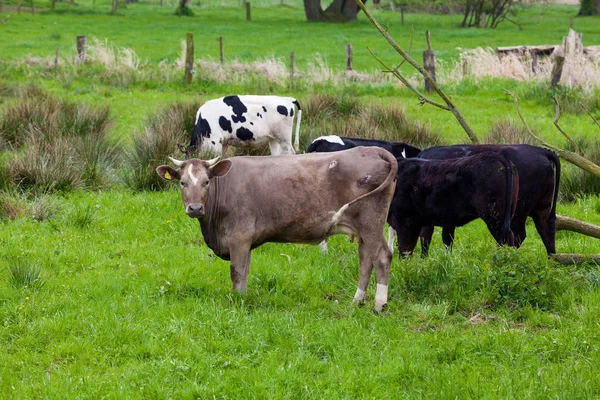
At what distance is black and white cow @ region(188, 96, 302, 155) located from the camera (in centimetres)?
1454

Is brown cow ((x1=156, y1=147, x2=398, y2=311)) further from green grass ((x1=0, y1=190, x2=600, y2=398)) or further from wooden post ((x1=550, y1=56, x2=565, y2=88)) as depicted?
wooden post ((x1=550, y1=56, x2=565, y2=88))

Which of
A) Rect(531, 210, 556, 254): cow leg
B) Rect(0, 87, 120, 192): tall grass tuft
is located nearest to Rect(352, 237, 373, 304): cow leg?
Rect(531, 210, 556, 254): cow leg

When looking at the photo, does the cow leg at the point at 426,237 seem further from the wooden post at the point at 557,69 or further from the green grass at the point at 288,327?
the wooden post at the point at 557,69

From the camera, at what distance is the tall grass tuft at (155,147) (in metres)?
12.8

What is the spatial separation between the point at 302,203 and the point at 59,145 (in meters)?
6.50

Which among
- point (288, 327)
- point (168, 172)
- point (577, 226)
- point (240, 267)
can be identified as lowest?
point (288, 327)

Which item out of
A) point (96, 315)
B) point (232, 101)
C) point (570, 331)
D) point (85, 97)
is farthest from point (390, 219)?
point (85, 97)

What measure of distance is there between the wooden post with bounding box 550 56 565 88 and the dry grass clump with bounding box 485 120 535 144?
6239mm

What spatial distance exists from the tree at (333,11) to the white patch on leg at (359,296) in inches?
1822

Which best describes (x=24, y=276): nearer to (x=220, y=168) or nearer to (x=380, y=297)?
(x=220, y=168)

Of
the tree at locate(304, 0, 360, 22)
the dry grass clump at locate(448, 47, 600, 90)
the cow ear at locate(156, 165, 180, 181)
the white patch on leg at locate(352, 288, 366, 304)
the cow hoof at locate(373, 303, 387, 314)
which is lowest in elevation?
the tree at locate(304, 0, 360, 22)

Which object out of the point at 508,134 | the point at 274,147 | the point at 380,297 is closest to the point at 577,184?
the point at 508,134

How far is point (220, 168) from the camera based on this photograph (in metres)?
8.02

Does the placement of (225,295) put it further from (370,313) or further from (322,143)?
(322,143)
